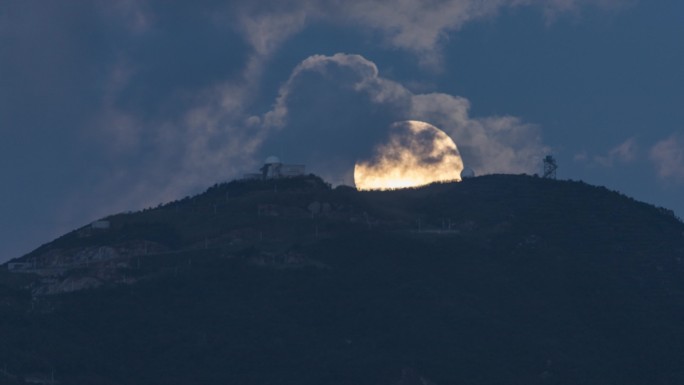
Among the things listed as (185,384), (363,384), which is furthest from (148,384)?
(363,384)

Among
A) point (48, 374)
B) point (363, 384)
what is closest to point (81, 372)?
point (48, 374)

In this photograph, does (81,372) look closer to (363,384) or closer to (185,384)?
(185,384)

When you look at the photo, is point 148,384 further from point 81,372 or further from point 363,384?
point 363,384

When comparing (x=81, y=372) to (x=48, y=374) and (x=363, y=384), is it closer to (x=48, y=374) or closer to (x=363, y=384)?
(x=48, y=374)

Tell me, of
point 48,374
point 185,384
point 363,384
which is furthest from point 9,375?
point 363,384

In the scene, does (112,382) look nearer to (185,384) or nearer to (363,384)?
(185,384)
